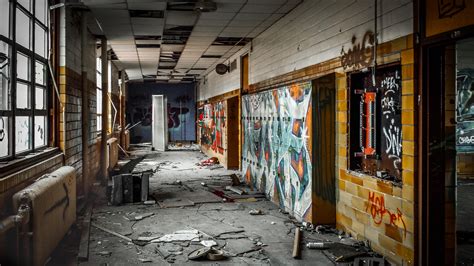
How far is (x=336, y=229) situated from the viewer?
5617mm

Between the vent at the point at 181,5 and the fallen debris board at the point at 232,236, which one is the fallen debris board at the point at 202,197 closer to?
the fallen debris board at the point at 232,236

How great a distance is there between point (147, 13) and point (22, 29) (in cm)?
324

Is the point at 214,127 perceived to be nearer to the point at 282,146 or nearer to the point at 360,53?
the point at 282,146

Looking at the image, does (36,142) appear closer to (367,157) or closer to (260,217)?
(260,217)

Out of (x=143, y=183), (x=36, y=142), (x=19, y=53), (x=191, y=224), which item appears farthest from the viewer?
(x=143, y=183)

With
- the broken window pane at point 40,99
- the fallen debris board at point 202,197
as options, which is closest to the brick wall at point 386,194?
the fallen debris board at point 202,197

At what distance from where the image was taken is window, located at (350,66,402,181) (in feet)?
14.5

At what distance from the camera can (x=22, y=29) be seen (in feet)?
15.8

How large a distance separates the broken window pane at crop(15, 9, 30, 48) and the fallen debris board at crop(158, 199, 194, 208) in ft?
11.2

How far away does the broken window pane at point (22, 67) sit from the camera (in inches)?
184

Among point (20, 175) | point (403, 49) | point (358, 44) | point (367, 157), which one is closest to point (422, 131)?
point (403, 49)

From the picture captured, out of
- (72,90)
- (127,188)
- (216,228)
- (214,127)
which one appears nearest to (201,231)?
(216,228)

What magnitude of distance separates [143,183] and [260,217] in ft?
8.06

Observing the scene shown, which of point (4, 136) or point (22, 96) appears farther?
point (22, 96)
